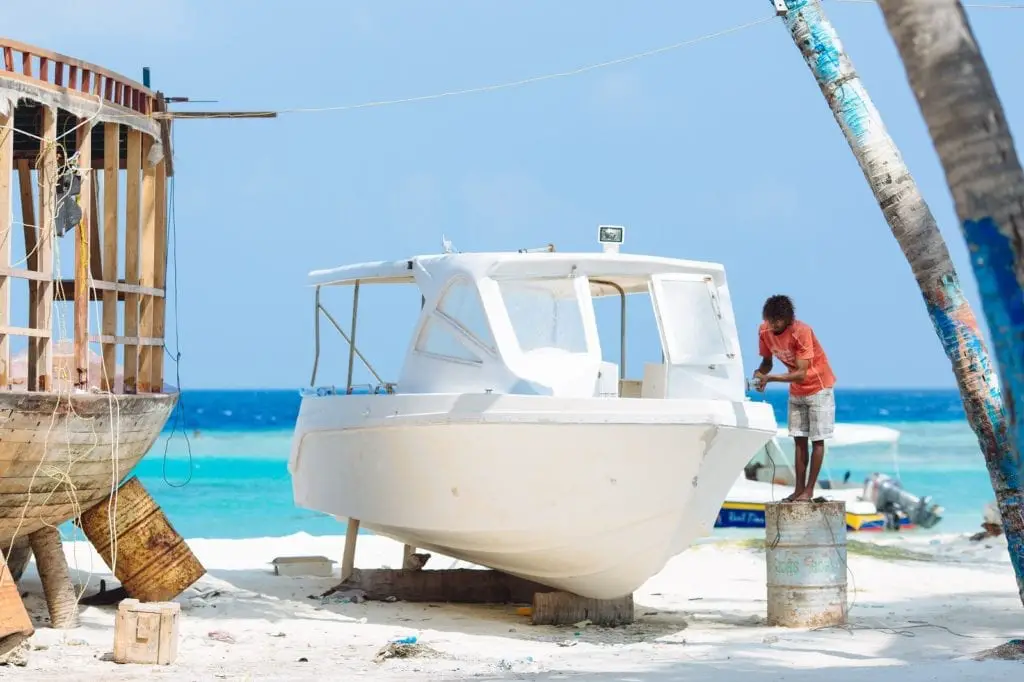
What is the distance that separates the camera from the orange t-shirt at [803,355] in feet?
39.7

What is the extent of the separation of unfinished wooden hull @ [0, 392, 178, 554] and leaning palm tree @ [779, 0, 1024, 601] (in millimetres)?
6149

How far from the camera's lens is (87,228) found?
1166cm

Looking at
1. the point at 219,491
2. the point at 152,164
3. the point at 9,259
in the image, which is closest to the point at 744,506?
the point at 152,164

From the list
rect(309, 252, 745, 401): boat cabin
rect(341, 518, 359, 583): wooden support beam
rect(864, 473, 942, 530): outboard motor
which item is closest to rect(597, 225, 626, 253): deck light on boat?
rect(309, 252, 745, 401): boat cabin

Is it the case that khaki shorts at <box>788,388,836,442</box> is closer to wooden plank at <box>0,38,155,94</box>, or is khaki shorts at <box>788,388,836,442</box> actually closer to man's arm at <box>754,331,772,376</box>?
man's arm at <box>754,331,772,376</box>

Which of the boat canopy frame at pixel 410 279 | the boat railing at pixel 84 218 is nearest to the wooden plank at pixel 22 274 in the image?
the boat railing at pixel 84 218

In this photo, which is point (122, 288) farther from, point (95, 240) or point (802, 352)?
point (802, 352)

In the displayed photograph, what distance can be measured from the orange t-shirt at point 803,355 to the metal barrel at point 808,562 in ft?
3.22

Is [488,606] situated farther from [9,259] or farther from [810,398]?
[9,259]

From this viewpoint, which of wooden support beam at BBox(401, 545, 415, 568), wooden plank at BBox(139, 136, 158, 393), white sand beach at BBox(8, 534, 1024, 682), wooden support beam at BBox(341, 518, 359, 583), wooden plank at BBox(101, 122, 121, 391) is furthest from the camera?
wooden support beam at BBox(401, 545, 415, 568)

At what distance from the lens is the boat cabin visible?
38.5 feet

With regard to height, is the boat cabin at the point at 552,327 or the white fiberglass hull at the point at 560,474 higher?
the boat cabin at the point at 552,327

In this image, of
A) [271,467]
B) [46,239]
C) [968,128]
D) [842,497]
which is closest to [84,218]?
[46,239]

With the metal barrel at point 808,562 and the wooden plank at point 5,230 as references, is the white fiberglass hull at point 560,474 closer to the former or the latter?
the metal barrel at point 808,562
